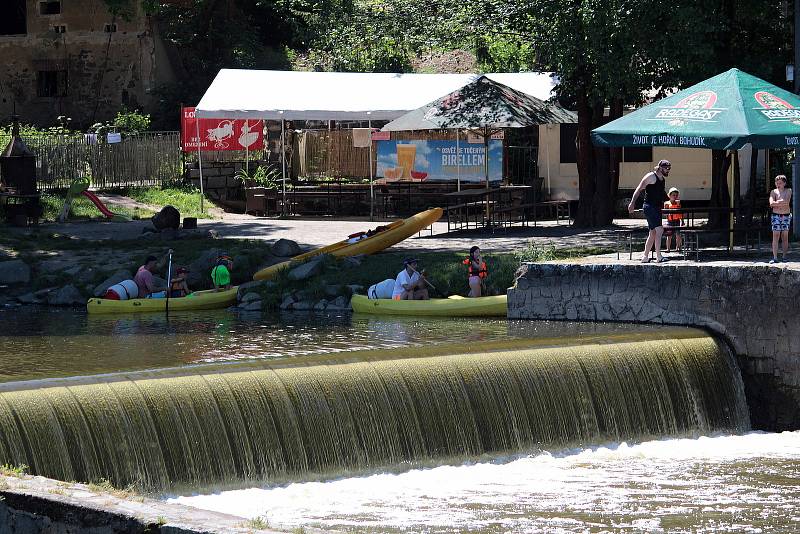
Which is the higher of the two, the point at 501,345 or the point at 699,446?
the point at 501,345

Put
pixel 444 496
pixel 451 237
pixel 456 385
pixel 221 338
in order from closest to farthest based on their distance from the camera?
pixel 444 496
pixel 456 385
pixel 221 338
pixel 451 237

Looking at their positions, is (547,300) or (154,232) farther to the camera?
(154,232)

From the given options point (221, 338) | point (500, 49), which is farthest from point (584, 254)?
point (500, 49)

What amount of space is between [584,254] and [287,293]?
518 cm

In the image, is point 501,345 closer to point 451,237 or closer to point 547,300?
point 547,300

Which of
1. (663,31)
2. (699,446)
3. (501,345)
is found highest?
(663,31)

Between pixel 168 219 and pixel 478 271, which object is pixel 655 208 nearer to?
pixel 478 271

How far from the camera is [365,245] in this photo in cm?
2677

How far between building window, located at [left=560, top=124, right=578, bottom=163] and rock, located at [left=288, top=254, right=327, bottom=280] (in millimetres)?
11581

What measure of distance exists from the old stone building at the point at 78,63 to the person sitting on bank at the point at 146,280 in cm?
2082

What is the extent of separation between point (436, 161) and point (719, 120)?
1547 cm

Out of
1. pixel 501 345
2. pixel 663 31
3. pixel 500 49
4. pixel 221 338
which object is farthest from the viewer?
pixel 500 49

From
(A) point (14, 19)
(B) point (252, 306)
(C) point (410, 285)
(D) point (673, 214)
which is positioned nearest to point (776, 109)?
(D) point (673, 214)

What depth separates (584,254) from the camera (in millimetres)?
24734
